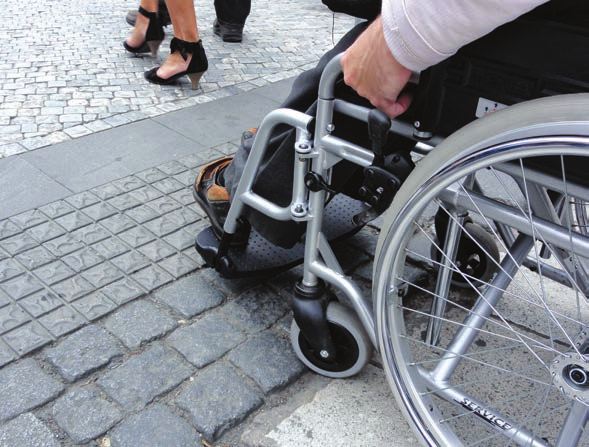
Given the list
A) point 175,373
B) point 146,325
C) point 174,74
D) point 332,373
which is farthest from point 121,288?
point 174,74

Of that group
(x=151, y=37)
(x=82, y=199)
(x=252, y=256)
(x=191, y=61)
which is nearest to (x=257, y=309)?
(x=252, y=256)

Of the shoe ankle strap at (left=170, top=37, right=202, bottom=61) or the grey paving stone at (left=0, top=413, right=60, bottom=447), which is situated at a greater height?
the shoe ankle strap at (left=170, top=37, right=202, bottom=61)

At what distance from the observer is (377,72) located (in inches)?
58.0

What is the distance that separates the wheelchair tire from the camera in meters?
1.28

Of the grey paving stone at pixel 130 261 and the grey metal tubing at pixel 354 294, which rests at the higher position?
the grey metal tubing at pixel 354 294

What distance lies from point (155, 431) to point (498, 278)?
1047mm

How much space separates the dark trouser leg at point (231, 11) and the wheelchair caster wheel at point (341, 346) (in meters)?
3.70

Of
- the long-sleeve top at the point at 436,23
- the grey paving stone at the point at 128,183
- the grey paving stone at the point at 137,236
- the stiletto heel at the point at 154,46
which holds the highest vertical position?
the long-sleeve top at the point at 436,23

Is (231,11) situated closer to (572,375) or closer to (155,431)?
(155,431)

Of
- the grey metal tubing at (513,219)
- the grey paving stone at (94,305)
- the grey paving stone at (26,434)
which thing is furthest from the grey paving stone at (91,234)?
the grey metal tubing at (513,219)

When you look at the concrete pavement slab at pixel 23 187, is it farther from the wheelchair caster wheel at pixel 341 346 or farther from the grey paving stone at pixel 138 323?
the wheelchair caster wheel at pixel 341 346

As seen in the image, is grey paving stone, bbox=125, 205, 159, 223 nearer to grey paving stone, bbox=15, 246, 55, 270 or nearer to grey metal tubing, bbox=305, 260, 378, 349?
grey paving stone, bbox=15, 246, 55, 270

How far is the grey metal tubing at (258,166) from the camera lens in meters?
1.78

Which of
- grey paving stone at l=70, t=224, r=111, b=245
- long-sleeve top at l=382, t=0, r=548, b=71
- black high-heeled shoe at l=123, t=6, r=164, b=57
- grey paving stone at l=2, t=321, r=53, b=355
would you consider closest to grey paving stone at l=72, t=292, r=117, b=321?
grey paving stone at l=2, t=321, r=53, b=355
